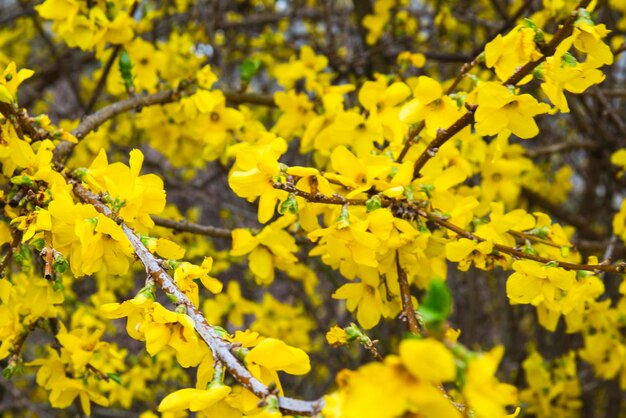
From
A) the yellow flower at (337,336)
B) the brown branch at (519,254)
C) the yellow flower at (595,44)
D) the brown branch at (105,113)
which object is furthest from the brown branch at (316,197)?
the brown branch at (105,113)

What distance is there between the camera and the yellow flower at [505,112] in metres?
1.47

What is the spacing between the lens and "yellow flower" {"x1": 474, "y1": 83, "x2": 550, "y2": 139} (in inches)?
57.8

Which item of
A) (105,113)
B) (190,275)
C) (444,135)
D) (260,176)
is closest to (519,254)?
(444,135)

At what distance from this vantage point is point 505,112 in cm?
154

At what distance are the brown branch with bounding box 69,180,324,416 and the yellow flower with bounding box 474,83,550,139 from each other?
78cm

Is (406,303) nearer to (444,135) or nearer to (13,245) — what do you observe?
(444,135)

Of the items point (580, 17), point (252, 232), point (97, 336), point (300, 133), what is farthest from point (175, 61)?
point (580, 17)

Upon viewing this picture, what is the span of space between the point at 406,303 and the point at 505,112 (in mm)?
490

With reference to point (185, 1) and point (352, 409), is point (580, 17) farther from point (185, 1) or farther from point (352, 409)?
point (185, 1)

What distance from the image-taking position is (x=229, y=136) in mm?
2391

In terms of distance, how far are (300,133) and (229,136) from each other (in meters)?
0.25

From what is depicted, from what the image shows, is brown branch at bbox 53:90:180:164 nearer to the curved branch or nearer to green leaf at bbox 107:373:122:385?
green leaf at bbox 107:373:122:385

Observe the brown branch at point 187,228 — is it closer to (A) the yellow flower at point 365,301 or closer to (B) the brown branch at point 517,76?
(A) the yellow flower at point 365,301

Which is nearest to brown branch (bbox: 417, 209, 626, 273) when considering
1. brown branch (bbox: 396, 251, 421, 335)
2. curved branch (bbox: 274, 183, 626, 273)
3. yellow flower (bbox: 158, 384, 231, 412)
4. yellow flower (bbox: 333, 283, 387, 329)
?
curved branch (bbox: 274, 183, 626, 273)
